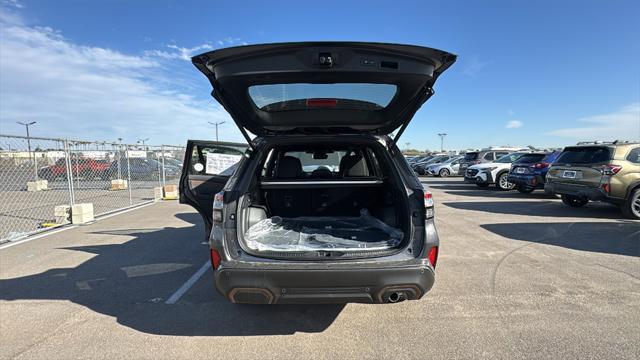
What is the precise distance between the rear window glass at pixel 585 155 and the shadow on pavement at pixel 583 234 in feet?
4.72

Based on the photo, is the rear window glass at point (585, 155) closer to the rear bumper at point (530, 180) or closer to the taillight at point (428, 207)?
the rear bumper at point (530, 180)

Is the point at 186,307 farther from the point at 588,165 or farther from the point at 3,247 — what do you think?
the point at 588,165

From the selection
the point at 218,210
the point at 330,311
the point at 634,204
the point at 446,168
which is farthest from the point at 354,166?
the point at 446,168

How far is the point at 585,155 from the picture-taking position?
782 cm

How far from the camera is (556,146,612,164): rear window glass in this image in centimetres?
746

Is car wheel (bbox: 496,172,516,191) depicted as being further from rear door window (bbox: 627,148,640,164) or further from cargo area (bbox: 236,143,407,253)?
cargo area (bbox: 236,143,407,253)

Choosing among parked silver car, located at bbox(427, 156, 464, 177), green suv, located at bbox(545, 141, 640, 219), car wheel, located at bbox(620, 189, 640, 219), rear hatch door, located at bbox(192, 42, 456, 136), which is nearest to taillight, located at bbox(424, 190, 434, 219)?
rear hatch door, located at bbox(192, 42, 456, 136)

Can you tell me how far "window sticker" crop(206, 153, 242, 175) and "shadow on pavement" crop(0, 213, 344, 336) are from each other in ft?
4.25

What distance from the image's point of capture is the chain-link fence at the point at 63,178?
767cm

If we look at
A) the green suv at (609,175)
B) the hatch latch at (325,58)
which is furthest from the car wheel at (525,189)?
the hatch latch at (325,58)

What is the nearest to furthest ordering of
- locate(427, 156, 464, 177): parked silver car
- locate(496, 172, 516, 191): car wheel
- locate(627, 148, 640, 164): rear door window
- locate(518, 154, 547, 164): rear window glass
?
locate(627, 148, 640, 164): rear door window < locate(518, 154, 547, 164): rear window glass < locate(496, 172, 516, 191): car wheel < locate(427, 156, 464, 177): parked silver car

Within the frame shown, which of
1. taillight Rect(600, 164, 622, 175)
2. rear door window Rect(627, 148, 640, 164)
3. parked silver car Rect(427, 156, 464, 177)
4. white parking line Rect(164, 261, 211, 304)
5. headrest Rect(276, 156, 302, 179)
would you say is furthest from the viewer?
parked silver car Rect(427, 156, 464, 177)

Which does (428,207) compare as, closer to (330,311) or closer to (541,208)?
(330,311)

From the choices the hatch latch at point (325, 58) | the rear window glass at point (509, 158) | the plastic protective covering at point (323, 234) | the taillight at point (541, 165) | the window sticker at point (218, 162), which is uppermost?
the hatch latch at point (325, 58)
